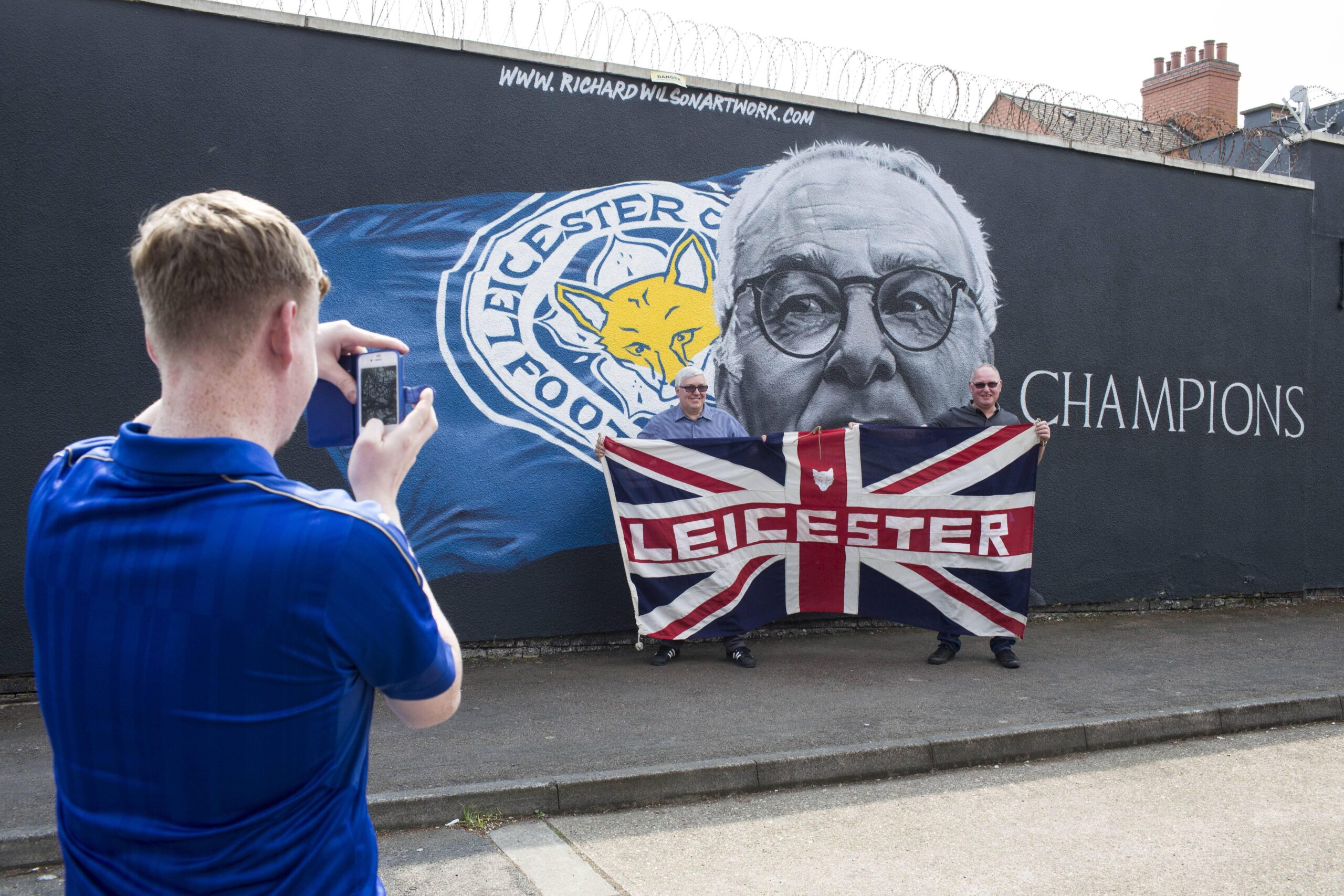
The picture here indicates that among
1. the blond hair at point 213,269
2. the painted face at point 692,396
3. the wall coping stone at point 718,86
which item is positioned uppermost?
the wall coping stone at point 718,86

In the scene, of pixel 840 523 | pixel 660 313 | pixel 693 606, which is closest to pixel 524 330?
Answer: pixel 660 313

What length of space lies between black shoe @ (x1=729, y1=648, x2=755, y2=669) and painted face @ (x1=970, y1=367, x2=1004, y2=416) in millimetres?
2560

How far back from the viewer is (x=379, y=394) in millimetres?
1503

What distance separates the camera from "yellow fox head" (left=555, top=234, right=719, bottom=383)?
7.84 metres

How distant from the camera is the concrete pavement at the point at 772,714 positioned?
15.8 ft

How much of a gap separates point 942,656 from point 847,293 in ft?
10.0

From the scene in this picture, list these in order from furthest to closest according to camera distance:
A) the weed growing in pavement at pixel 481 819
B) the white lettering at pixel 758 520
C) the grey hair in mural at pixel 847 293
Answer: the grey hair in mural at pixel 847 293 → the white lettering at pixel 758 520 → the weed growing in pavement at pixel 481 819

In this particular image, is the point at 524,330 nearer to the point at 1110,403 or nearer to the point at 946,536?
the point at 946,536

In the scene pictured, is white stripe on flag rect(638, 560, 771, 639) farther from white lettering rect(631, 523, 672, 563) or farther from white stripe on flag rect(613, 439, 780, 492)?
white stripe on flag rect(613, 439, 780, 492)

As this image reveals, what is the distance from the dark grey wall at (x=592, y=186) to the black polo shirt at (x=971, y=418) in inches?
62.1

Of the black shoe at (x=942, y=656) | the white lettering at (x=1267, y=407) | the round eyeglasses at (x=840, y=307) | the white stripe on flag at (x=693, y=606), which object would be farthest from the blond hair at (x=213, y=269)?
the white lettering at (x=1267, y=407)

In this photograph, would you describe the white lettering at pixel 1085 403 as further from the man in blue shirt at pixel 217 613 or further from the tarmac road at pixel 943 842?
the man in blue shirt at pixel 217 613

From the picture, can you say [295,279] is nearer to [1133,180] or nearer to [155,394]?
[155,394]

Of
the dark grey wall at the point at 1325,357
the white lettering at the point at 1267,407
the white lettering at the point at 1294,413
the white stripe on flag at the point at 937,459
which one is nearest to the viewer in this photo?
the white stripe on flag at the point at 937,459
